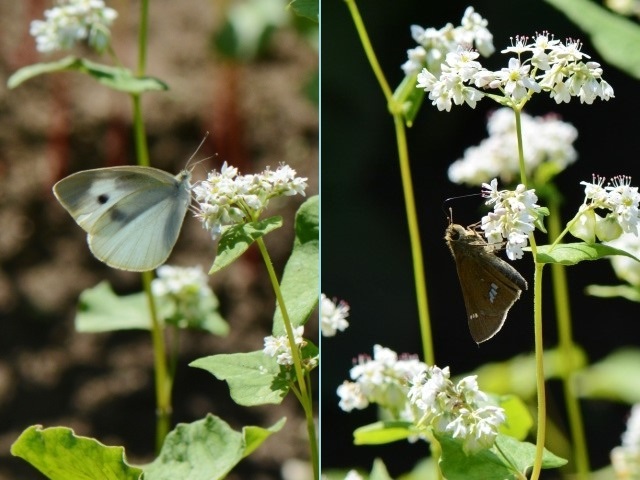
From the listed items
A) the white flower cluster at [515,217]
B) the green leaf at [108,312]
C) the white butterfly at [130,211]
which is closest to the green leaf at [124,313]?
the green leaf at [108,312]

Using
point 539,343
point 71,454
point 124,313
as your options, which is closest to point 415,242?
point 539,343

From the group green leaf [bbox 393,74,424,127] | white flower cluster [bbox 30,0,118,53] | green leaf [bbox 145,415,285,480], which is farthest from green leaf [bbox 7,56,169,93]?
green leaf [bbox 145,415,285,480]

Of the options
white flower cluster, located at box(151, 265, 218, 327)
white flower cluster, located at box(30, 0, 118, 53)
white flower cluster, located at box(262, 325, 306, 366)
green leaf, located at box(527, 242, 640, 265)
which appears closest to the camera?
green leaf, located at box(527, 242, 640, 265)

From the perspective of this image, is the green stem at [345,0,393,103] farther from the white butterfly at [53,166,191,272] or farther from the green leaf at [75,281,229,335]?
the green leaf at [75,281,229,335]

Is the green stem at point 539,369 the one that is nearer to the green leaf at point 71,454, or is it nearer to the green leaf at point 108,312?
the green leaf at point 71,454

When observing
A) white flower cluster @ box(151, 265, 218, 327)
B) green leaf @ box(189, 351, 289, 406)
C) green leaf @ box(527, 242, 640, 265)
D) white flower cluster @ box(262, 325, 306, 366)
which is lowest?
white flower cluster @ box(151, 265, 218, 327)

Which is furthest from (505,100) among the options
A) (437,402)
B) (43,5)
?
(43,5)
